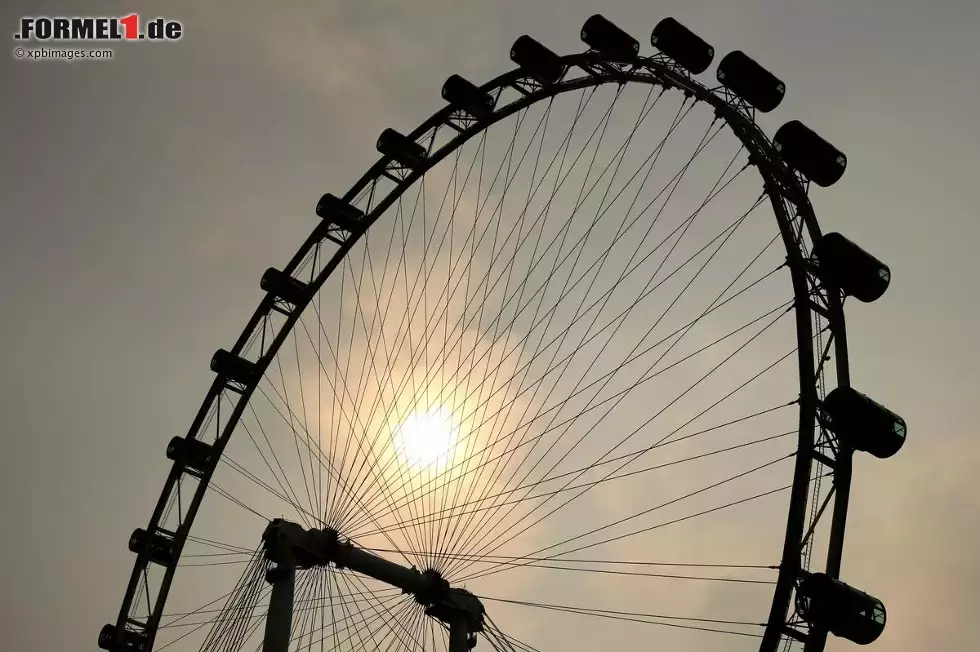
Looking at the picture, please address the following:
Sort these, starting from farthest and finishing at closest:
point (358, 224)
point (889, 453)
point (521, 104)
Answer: point (358, 224) < point (521, 104) < point (889, 453)

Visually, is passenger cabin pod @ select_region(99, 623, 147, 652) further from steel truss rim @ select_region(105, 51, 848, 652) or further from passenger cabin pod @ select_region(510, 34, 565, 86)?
passenger cabin pod @ select_region(510, 34, 565, 86)

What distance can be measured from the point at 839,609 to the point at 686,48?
39.8 ft

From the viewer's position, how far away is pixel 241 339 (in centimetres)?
3178

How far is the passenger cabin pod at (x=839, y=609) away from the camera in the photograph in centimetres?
1945

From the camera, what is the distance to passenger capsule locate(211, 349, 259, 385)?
3152 centimetres

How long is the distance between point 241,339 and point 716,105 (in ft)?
46.9

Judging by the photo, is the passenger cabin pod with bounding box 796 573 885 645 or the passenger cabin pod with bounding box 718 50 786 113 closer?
the passenger cabin pod with bounding box 796 573 885 645

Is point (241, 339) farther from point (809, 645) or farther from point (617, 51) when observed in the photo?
point (809, 645)

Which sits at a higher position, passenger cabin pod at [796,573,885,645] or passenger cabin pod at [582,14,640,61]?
passenger cabin pod at [582,14,640,61]

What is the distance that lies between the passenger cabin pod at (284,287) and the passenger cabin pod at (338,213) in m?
1.82

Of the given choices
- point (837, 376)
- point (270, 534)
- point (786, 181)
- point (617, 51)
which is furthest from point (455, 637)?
point (617, 51)

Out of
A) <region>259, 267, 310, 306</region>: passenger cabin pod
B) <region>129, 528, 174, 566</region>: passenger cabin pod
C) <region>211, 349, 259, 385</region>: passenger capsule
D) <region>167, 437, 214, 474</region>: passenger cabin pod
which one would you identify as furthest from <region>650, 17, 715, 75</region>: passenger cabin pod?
<region>129, 528, 174, 566</region>: passenger cabin pod

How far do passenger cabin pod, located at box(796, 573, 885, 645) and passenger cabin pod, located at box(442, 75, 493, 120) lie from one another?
564 inches

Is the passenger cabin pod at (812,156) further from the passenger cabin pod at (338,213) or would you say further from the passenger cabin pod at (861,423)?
the passenger cabin pod at (338,213)
